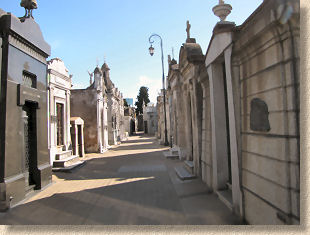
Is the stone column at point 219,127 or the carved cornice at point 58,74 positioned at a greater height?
the carved cornice at point 58,74

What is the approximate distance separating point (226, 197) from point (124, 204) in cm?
224

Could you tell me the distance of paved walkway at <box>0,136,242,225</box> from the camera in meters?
3.97

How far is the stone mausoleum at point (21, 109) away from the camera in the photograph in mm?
4867

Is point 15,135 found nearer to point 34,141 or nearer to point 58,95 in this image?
point 34,141

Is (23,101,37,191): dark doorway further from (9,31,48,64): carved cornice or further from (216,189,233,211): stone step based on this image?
(216,189,233,211): stone step

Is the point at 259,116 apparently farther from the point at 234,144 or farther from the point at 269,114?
the point at 234,144

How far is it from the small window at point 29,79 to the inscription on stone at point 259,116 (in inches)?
231

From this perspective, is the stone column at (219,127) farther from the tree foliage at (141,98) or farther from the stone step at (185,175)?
the tree foliage at (141,98)

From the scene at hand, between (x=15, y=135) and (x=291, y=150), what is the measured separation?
5694 millimetres

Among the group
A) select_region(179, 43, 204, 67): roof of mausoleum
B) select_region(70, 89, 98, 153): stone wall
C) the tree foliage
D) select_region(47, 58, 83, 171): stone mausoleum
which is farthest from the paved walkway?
the tree foliage

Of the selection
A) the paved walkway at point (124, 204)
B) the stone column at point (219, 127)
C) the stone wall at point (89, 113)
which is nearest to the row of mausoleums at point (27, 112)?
the paved walkway at point (124, 204)

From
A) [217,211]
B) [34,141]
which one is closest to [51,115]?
[34,141]

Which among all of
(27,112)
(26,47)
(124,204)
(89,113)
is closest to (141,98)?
(89,113)

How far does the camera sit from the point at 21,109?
18.0 feet
